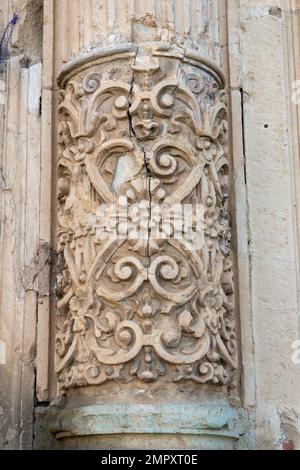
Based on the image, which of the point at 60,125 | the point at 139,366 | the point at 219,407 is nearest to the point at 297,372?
the point at 219,407

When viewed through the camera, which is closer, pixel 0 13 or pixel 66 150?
pixel 66 150

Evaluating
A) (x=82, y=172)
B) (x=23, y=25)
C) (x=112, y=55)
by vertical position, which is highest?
(x=23, y=25)

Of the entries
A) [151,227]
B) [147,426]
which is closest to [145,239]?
[151,227]

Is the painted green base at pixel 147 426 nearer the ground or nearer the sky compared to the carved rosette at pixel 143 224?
nearer the ground

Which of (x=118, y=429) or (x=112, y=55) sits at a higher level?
(x=112, y=55)

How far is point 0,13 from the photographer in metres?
2.96

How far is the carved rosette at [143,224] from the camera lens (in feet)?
7.93

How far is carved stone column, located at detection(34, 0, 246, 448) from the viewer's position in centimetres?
238

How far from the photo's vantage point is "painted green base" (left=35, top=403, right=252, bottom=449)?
232cm

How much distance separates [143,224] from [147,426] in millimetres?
531

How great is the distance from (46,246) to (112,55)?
1.92 ft

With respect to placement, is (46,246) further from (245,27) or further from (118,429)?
(245,27)

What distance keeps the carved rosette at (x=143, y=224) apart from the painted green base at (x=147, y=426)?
3.2 inches

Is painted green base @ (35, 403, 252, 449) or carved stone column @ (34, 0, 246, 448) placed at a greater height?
carved stone column @ (34, 0, 246, 448)
